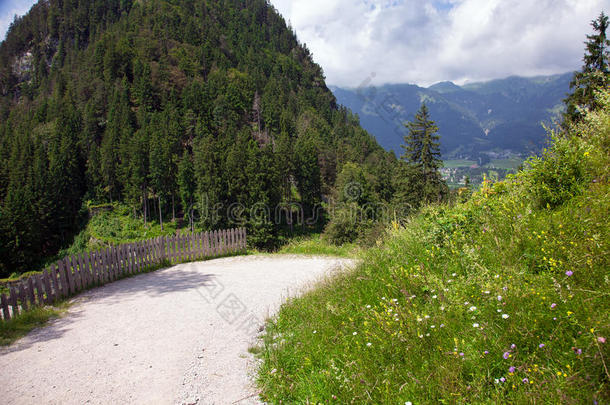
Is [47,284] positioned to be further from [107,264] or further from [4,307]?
[107,264]

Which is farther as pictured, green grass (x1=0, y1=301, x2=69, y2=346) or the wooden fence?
the wooden fence

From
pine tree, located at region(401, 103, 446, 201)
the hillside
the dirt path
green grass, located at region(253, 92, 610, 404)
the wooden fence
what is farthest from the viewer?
the hillside

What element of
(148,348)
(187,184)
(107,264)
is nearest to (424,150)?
(107,264)

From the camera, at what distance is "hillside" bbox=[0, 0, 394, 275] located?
5875 centimetres

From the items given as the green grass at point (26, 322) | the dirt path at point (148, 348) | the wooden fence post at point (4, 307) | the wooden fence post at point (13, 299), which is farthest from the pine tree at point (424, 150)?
the wooden fence post at point (4, 307)

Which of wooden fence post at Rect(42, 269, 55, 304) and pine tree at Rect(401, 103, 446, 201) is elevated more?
pine tree at Rect(401, 103, 446, 201)

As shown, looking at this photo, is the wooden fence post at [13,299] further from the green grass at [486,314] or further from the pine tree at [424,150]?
the pine tree at [424,150]

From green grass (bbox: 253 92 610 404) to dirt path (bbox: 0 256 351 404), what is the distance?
0.78 metres

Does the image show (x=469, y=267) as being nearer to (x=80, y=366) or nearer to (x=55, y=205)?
Result: (x=80, y=366)

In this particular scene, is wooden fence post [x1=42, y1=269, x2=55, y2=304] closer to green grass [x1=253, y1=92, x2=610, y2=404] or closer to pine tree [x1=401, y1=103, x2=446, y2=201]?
green grass [x1=253, y1=92, x2=610, y2=404]

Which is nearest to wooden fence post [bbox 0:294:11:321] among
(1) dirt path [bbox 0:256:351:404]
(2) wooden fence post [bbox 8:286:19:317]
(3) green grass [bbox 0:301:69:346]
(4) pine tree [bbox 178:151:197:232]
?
(2) wooden fence post [bbox 8:286:19:317]

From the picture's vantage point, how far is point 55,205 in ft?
220

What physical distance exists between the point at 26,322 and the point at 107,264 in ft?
11.0

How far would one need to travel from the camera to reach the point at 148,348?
5.64 m
